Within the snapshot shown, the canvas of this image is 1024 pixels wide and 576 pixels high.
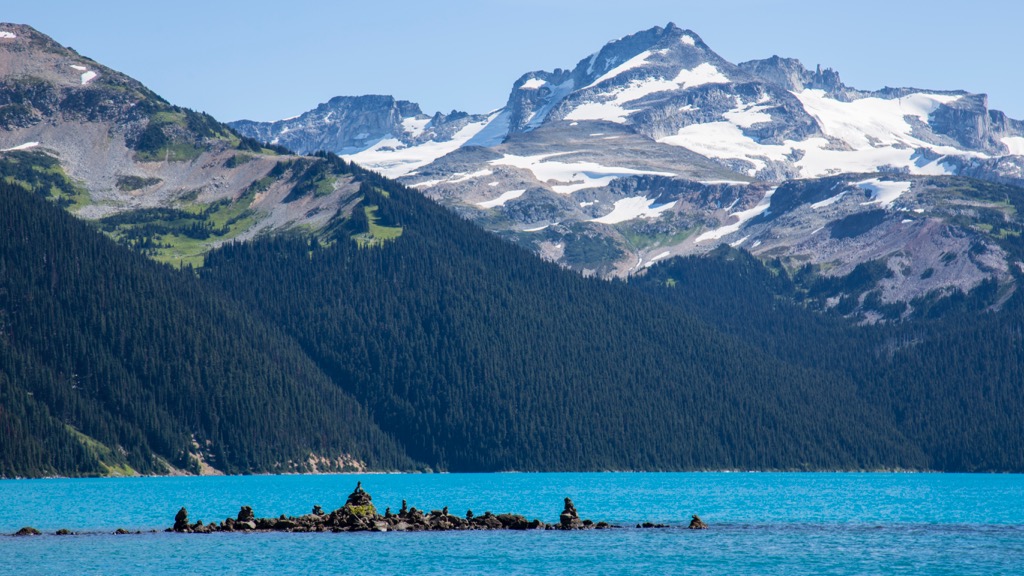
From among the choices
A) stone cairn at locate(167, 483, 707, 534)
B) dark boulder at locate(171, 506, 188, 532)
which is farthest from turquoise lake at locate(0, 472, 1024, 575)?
stone cairn at locate(167, 483, 707, 534)

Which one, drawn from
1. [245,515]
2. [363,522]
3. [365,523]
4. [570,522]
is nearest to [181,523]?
[245,515]

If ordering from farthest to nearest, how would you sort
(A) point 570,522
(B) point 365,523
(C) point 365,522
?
(A) point 570,522 < (C) point 365,522 < (B) point 365,523

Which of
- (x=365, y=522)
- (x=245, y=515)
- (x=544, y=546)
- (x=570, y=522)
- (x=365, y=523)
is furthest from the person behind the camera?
(x=570, y=522)

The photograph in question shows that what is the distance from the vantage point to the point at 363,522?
449 ft

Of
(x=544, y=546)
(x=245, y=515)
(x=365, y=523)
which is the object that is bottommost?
(x=245, y=515)

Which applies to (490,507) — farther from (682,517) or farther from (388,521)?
(388,521)

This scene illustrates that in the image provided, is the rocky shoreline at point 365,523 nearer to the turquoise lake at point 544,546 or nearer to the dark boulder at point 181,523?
the dark boulder at point 181,523

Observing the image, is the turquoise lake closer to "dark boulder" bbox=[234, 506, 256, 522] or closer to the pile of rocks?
→ the pile of rocks

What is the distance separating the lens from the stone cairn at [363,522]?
133 m

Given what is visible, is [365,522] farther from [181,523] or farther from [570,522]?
[570,522]

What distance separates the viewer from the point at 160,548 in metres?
116

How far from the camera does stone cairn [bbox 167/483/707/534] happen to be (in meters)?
133

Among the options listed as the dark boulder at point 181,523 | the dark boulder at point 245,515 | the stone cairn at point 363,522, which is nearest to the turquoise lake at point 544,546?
the dark boulder at point 181,523

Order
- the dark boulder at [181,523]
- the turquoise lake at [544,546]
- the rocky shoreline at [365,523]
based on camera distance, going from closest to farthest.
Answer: the turquoise lake at [544,546]
the dark boulder at [181,523]
the rocky shoreline at [365,523]
